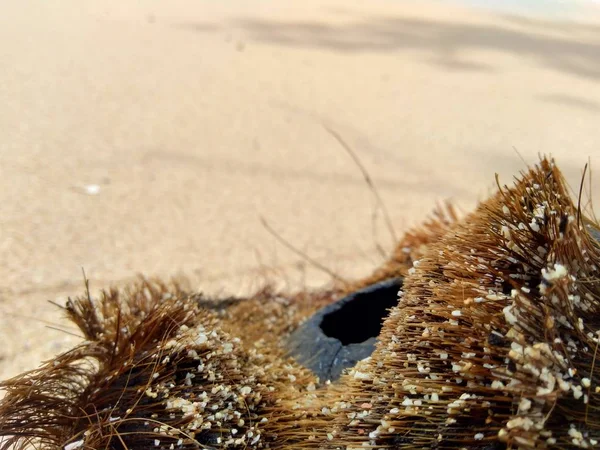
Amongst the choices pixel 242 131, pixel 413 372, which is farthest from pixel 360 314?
pixel 242 131

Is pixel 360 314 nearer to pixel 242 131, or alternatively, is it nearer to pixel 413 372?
pixel 413 372

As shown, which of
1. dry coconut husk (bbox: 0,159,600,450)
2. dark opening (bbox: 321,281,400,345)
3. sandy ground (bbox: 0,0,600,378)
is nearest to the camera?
dry coconut husk (bbox: 0,159,600,450)

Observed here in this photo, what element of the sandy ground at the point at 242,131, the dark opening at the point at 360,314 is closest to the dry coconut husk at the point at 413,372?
the dark opening at the point at 360,314

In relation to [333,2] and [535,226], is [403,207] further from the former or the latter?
[333,2]

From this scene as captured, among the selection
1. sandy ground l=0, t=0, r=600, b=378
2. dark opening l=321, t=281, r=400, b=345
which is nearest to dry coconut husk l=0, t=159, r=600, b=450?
dark opening l=321, t=281, r=400, b=345

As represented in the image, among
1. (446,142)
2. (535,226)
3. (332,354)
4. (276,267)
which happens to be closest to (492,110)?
(446,142)

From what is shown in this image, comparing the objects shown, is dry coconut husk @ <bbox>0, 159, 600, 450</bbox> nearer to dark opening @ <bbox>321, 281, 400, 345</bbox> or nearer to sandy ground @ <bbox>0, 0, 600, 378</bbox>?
dark opening @ <bbox>321, 281, 400, 345</bbox>

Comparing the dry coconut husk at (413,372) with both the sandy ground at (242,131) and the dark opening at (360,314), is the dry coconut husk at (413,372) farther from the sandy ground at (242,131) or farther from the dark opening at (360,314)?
the sandy ground at (242,131)
